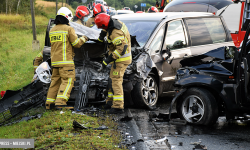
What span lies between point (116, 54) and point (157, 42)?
1120 millimetres

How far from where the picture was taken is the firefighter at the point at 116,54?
5.53m

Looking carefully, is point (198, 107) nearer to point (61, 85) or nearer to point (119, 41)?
point (119, 41)

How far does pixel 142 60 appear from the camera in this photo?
5.82 metres

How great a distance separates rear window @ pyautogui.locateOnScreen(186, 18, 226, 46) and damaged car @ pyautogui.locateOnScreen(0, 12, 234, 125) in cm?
2

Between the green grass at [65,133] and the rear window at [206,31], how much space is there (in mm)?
2951

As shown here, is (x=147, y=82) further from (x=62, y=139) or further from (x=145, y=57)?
(x=62, y=139)

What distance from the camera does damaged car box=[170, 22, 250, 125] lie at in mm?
4398

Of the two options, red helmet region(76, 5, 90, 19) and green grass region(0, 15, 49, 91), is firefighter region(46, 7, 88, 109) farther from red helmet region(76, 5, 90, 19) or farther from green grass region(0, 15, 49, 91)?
green grass region(0, 15, 49, 91)

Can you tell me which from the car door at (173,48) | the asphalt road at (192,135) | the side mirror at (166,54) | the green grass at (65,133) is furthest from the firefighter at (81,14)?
the asphalt road at (192,135)

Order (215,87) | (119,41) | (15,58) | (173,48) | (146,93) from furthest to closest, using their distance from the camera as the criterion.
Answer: (15,58) → (173,48) → (146,93) → (119,41) → (215,87)

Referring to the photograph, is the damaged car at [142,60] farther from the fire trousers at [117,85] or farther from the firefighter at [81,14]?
the firefighter at [81,14]

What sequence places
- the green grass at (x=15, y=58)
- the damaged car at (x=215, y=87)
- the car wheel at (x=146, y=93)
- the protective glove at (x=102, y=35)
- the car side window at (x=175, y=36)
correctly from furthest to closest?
1. the green grass at (x=15, y=58)
2. the car side window at (x=175, y=36)
3. the protective glove at (x=102, y=35)
4. the car wheel at (x=146, y=93)
5. the damaged car at (x=215, y=87)

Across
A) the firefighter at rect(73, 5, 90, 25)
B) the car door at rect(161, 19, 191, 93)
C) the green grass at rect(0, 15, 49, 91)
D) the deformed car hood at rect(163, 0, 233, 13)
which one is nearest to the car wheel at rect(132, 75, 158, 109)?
the car door at rect(161, 19, 191, 93)

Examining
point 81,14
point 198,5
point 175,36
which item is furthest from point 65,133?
point 198,5
